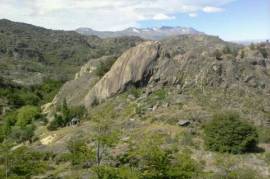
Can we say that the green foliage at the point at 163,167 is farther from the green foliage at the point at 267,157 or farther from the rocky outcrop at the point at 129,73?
the rocky outcrop at the point at 129,73

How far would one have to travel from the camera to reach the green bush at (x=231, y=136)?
140ft

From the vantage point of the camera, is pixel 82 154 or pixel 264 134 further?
pixel 264 134

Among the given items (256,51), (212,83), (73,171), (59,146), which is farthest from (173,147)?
(256,51)

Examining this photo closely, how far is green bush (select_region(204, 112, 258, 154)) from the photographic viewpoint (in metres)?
42.7

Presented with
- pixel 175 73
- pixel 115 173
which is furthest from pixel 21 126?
pixel 115 173

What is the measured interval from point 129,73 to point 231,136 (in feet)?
74.2

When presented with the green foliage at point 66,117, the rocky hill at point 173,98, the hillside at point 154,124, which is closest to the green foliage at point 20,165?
the hillside at point 154,124

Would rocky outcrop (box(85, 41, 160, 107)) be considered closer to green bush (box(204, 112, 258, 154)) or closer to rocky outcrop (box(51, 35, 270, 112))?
rocky outcrop (box(51, 35, 270, 112))

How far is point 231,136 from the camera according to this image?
42.8m

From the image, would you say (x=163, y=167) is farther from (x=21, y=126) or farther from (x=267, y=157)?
(x=21, y=126)

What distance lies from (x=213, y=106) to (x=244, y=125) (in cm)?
1079

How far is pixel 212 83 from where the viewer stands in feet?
190

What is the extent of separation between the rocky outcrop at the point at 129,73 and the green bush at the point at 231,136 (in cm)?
1987

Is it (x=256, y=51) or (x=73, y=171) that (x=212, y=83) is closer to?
(x=73, y=171)
